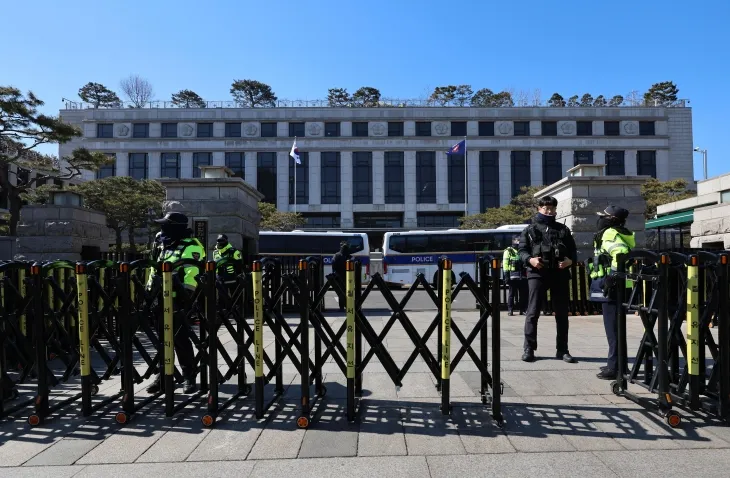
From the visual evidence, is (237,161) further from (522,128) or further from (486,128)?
(522,128)

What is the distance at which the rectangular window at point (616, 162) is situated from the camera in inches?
2103

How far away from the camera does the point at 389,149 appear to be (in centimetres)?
5384

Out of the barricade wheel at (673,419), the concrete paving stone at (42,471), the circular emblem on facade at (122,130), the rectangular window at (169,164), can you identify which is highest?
the circular emblem on facade at (122,130)

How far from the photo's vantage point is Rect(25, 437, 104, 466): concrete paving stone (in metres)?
3.52

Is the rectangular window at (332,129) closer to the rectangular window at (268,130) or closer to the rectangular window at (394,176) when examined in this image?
the rectangular window at (268,130)

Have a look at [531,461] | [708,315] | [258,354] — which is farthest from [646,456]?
[258,354]

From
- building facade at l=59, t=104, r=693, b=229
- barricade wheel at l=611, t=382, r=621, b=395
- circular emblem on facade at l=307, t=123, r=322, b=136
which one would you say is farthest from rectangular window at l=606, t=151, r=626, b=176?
barricade wheel at l=611, t=382, r=621, b=395

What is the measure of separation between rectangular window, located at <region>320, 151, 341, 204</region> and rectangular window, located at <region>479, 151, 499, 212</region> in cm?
1516

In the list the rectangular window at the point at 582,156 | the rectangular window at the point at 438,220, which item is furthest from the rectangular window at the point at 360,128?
the rectangular window at the point at 582,156

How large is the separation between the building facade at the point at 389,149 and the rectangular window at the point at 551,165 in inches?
4.2

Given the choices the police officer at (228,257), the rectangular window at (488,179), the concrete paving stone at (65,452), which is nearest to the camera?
the concrete paving stone at (65,452)

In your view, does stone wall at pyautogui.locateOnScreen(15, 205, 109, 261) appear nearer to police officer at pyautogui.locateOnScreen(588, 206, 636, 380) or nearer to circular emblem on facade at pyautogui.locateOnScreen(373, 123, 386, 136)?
police officer at pyautogui.locateOnScreen(588, 206, 636, 380)

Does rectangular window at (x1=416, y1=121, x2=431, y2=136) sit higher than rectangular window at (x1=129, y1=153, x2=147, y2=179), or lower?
higher

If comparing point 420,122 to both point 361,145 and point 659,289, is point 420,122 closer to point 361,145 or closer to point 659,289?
point 361,145
